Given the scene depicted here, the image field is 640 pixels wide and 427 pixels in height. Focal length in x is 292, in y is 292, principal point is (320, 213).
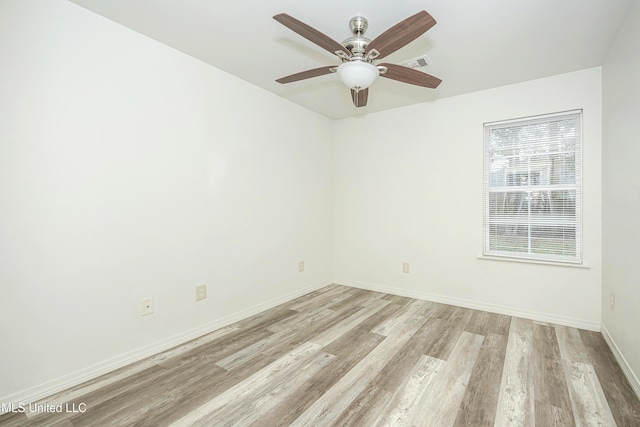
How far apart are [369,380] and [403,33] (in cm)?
207

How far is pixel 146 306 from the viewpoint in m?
2.19

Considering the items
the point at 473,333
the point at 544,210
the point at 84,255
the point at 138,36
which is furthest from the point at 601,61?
the point at 84,255

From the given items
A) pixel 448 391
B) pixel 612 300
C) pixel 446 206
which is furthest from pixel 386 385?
pixel 446 206

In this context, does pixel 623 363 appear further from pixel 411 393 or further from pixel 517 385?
pixel 411 393

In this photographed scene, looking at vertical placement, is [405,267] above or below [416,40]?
→ below

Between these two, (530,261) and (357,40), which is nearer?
(357,40)

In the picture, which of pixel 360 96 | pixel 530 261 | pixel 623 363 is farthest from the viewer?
pixel 530 261

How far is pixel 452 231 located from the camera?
Answer: 3328 mm

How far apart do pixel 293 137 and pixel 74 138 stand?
2149 mm

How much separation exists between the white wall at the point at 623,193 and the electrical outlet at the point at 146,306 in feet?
10.5

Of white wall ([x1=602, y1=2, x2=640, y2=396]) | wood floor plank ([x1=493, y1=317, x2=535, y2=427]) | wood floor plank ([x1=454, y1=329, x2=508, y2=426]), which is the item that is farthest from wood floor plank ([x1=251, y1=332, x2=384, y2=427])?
white wall ([x1=602, y1=2, x2=640, y2=396])

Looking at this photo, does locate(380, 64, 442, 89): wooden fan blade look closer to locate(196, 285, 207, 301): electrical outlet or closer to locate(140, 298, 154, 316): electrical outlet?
locate(196, 285, 207, 301): electrical outlet

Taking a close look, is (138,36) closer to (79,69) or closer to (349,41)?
(79,69)

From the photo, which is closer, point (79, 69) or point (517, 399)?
point (517, 399)
